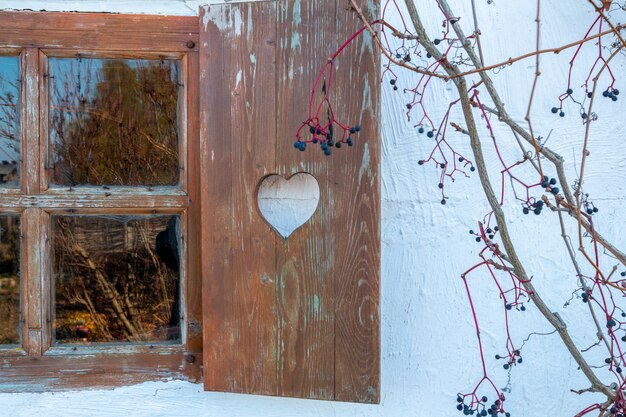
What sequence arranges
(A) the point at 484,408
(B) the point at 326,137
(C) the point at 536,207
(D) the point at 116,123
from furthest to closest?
(D) the point at 116,123
(A) the point at 484,408
(B) the point at 326,137
(C) the point at 536,207

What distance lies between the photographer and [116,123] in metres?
1.55

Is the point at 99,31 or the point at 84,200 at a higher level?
the point at 99,31

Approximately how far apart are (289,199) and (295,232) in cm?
21

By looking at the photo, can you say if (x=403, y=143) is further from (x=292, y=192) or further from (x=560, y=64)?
(x=560, y=64)

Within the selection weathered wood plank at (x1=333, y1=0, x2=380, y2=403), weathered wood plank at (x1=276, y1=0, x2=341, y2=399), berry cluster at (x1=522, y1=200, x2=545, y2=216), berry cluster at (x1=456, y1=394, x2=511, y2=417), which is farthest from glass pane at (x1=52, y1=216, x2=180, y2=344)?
berry cluster at (x1=522, y1=200, x2=545, y2=216)

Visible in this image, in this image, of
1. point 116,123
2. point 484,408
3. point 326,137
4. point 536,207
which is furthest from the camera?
point 116,123

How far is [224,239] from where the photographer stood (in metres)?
1.40

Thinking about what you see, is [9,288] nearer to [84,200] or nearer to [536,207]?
[84,200]

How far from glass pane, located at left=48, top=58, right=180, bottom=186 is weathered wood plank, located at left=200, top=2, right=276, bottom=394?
184 mm

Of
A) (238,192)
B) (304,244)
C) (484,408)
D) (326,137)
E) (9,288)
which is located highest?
(326,137)

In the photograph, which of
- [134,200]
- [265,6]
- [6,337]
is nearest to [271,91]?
[265,6]

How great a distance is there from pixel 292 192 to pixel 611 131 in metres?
0.82


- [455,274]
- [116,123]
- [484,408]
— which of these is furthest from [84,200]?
[484,408]

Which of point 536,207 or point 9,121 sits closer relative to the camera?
point 536,207
